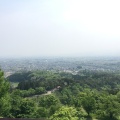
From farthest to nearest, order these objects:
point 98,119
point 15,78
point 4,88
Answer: point 15,78, point 98,119, point 4,88

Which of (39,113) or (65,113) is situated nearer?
(65,113)

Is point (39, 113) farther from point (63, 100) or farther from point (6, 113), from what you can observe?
point (63, 100)

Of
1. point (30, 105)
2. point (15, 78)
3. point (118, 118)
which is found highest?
point (30, 105)

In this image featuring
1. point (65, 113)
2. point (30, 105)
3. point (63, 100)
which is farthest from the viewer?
point (63, 100)

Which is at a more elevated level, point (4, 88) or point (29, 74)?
point (4, 88)

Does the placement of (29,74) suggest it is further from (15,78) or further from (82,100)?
(82,100)

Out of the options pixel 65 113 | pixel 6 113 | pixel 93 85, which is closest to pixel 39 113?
pixel 6 113

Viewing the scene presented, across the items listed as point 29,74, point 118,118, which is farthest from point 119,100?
point 29,74

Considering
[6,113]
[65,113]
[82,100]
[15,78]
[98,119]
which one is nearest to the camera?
[65,113]

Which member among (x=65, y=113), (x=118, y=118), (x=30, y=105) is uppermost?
(x=65, y=113)
